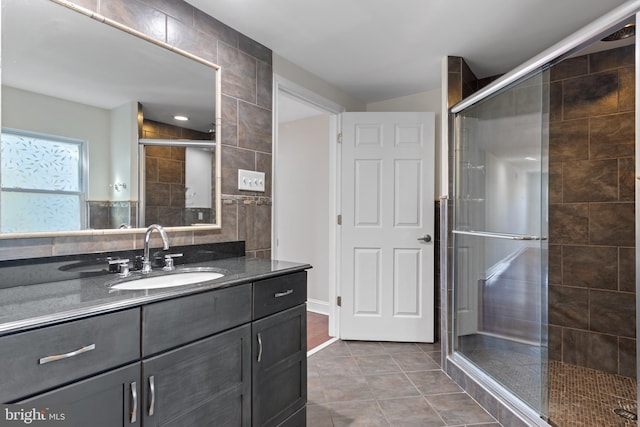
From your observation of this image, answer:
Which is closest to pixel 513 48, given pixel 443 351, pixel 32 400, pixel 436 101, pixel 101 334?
pixel 436 101

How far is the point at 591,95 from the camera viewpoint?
242 cm

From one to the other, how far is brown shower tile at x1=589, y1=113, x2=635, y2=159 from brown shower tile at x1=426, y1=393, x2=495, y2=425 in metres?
1.78

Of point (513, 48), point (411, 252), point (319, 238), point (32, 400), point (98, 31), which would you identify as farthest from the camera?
point (319, 238)

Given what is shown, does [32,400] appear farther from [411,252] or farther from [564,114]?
[564,114]

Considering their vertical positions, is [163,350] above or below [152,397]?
above

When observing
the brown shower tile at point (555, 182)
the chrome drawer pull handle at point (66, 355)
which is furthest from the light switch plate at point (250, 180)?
the brown shower tile at point (555, 182)

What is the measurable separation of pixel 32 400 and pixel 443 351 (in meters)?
2.35

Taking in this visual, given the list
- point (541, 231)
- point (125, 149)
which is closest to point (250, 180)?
point (125, 149)

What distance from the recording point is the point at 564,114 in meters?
2.52

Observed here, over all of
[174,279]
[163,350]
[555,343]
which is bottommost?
[555,343]

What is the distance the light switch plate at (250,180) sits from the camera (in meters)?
2.14

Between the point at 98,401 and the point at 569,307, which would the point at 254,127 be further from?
the point at 569,307

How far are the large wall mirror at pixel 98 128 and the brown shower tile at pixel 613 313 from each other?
250 cm

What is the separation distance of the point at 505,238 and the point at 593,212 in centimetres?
87
